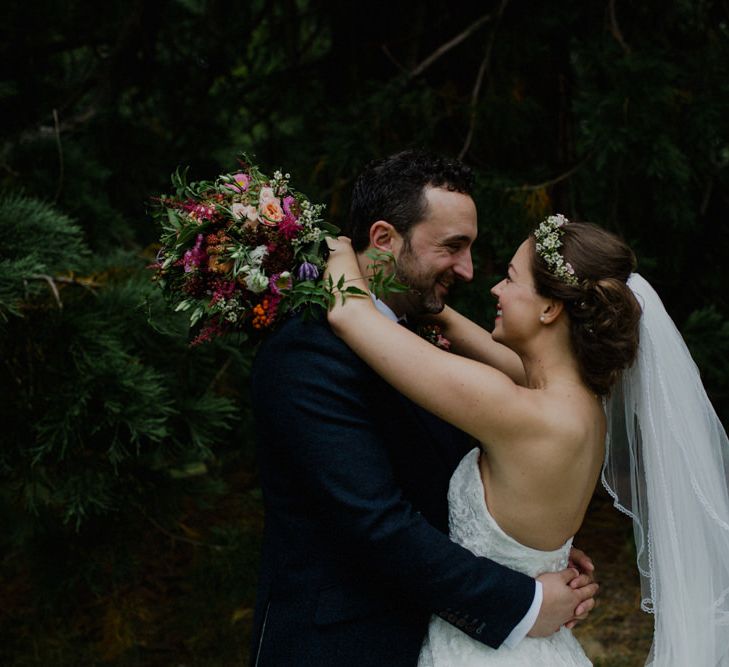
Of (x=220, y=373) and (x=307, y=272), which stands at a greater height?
(x=307, y=272)

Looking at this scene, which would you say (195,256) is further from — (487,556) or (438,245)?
(487,556)

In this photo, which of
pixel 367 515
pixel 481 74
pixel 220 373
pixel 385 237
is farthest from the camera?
pixel 481 74

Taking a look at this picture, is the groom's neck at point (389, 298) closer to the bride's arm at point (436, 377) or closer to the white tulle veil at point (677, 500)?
the bride's arm at point (436, 377)

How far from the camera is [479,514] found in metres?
2.25

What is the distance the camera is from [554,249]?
90.4 inches

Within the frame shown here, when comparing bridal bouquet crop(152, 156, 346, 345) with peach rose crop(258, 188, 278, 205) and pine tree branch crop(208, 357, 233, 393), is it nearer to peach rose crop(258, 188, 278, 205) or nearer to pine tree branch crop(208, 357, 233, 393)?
peach rose crop(258, 188, 278, 205)

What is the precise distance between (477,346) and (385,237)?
0.63m

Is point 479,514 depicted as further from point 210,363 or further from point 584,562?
point 210,363

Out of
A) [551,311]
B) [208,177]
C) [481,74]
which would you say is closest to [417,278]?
[551,311]

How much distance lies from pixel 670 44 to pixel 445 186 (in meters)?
2.19

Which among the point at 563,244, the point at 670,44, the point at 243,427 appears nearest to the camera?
the point at 563,244

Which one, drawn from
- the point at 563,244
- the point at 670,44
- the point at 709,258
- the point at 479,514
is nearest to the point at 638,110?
the point at 670,44

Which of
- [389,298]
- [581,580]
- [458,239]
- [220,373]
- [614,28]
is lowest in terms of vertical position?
Result: [220,373]

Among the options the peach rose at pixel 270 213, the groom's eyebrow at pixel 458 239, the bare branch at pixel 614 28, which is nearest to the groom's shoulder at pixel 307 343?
the peach rose at pixel 270 213
